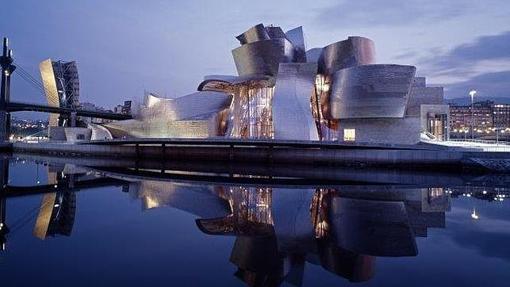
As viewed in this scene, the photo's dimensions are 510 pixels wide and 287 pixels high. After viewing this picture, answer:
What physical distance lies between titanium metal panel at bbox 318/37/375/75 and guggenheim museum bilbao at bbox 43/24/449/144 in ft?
0.25

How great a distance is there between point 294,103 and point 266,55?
5.19 metres

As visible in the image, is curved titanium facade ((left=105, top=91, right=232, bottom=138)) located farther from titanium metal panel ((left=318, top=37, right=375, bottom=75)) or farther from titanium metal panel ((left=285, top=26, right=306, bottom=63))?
titanium metal panel ((left=318, top=37, right=375, bottom=75))

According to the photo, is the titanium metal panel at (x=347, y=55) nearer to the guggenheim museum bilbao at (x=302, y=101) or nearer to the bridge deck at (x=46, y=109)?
the guggenheim museum bilbao at (x=302, y=101)

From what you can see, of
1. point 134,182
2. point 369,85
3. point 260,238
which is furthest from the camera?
point 369,85

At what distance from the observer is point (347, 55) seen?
1326 inches

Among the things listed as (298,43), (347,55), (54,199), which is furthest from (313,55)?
(54,199)

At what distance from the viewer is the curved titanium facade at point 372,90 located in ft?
98.5

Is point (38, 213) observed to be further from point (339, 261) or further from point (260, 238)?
point (339, 261)

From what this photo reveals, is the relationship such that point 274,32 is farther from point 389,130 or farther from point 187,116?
point 389,130

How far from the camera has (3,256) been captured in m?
7.58

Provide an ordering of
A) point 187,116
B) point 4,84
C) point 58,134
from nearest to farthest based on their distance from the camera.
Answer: point 187,116
point 4,84
point 58,134

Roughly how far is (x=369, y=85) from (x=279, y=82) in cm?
618

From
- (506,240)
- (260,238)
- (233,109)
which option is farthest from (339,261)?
(233,109)

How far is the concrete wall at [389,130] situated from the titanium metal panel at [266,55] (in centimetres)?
736
